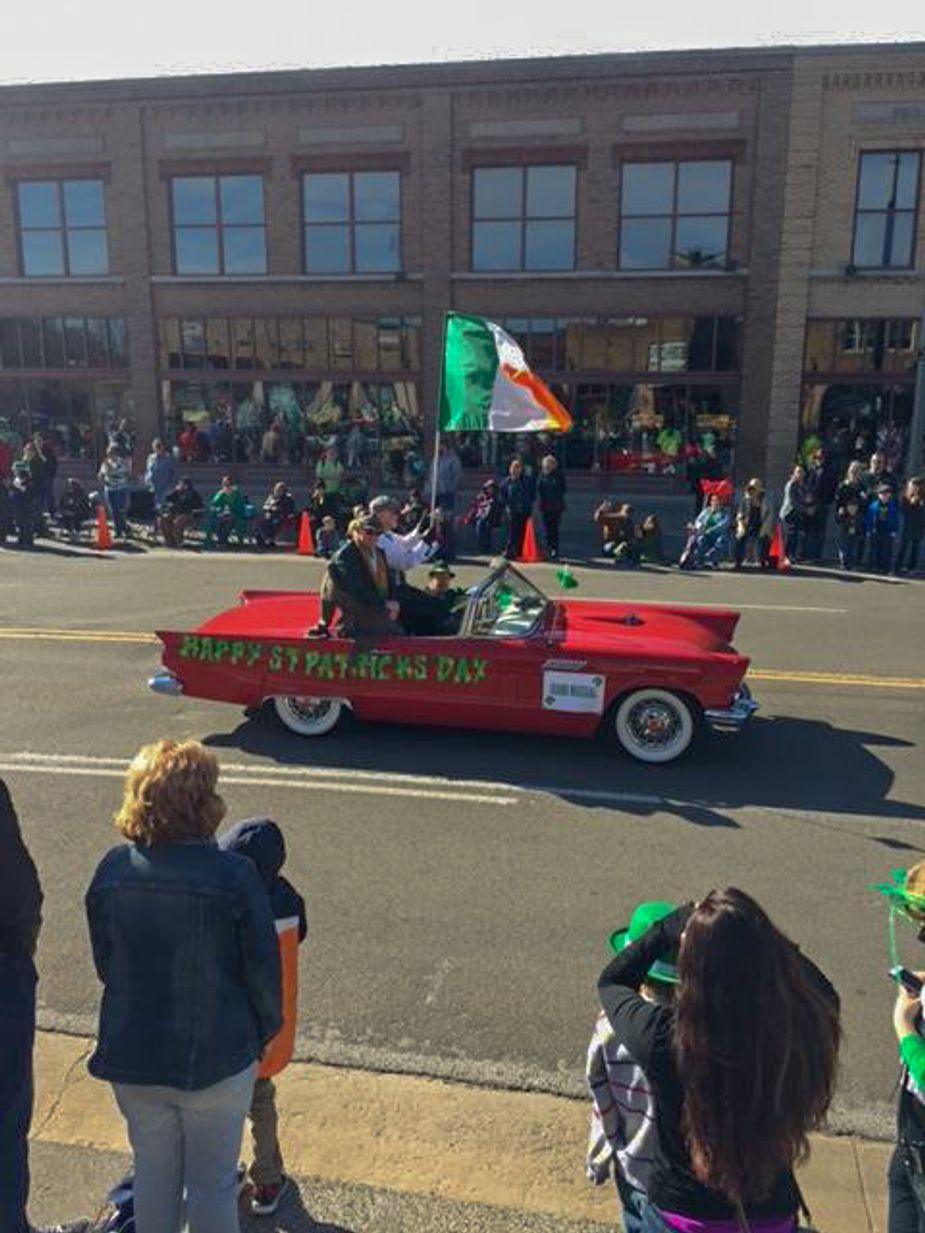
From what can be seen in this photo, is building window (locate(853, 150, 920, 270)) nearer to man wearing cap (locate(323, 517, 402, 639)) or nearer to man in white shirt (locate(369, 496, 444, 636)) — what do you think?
man in white shirt (locate(369, 496, 444, 636))

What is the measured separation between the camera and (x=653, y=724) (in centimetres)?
743

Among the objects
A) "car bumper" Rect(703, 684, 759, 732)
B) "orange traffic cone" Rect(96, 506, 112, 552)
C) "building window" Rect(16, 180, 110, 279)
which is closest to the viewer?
"car bumper" Rect(703, 684, 759, 732)

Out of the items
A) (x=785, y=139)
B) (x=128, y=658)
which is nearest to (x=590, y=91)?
(x=785, y=139)

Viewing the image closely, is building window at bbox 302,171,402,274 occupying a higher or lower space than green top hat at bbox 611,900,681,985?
higher

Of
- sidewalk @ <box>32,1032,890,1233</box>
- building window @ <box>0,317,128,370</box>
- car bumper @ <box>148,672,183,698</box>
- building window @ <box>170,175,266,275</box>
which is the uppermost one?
building window @ <box>170,175,266,275</box>

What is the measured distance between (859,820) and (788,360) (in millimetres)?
18710

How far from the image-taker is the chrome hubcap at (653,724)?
291 inches

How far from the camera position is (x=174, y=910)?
2.56 m

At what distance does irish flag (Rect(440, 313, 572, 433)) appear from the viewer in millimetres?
9891

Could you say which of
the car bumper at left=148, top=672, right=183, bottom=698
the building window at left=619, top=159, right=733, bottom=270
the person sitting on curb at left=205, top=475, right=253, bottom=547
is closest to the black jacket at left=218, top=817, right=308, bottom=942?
the car bumper at left=148, top=672, right=183, bottom=698

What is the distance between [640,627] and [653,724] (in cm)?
90

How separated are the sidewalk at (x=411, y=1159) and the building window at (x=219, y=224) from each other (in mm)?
23939

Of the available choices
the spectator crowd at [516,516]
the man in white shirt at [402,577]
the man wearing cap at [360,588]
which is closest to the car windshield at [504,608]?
the man in white shirt at [402,577]

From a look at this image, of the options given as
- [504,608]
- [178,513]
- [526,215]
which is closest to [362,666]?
[504,608]
